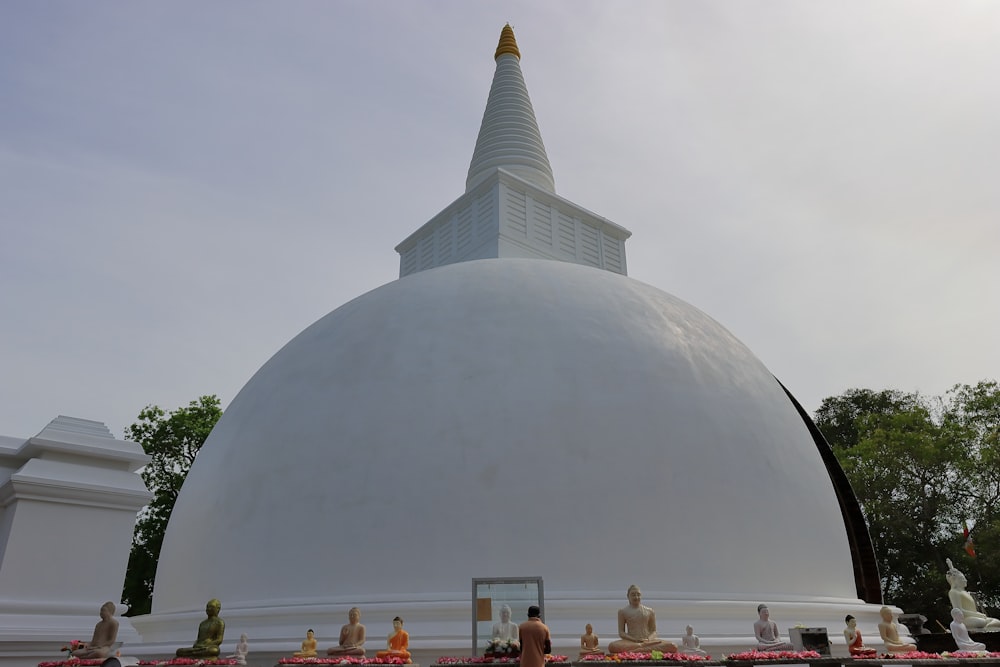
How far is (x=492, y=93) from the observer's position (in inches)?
891

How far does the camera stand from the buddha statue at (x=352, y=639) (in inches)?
346

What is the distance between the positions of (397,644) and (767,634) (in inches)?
190

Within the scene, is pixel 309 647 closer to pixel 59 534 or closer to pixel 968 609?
pixel 59 534

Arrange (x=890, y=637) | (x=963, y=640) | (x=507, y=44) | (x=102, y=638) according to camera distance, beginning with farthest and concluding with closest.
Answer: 1. (x=507, y=44)
2. (x=963, y=640)
3. (x=890, y=637)
4. (x=102, y=638)

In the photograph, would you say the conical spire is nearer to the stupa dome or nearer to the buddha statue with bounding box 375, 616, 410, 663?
the stupa dome

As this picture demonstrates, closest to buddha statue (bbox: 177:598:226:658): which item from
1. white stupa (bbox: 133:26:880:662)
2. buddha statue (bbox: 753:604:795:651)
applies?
white stupa (bbox: 133:26:880:662)

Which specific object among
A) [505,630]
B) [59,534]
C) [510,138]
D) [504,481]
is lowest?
[505,630]

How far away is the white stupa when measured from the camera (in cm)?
975

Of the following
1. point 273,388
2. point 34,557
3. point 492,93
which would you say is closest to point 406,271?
point 492,93

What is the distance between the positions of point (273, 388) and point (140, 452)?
6001 millimetres

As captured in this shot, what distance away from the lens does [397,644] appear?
8.84 m

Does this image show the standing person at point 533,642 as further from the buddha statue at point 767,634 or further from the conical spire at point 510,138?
the conical spire at point 510,138

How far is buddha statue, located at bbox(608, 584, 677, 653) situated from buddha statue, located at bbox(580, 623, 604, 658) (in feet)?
0.58

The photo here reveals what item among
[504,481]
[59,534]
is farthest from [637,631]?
[59,534]
